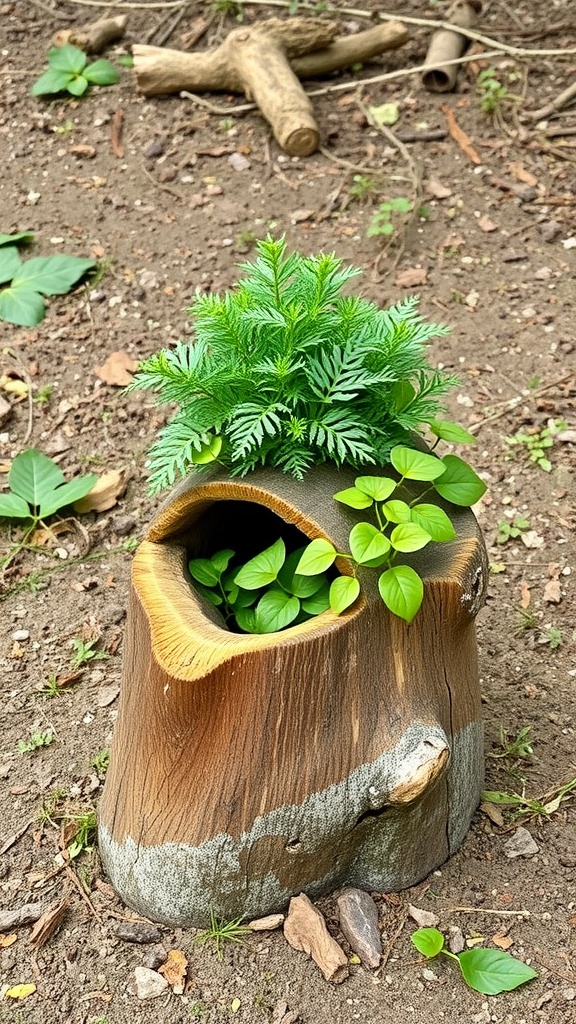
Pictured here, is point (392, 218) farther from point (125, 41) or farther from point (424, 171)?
point (125, 41)

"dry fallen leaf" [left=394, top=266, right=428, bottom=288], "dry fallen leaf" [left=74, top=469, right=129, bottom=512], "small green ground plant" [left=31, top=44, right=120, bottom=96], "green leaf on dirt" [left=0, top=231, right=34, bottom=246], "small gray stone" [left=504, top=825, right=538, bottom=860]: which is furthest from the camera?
"small green ground plant" [left=31, top=44, right=120, bottom=96]

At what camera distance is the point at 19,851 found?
2.53 m

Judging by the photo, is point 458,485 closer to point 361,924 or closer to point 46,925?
point 361,924

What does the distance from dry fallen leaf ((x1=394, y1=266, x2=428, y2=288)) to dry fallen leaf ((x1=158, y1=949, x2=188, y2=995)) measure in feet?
9.68

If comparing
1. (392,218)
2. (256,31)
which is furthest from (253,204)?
(256,31)

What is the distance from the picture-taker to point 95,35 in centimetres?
559

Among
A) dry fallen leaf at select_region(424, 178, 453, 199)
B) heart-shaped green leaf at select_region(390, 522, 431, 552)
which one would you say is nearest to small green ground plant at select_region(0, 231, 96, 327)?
dry fallen leaf at select_region(424, 178, 453, 199)

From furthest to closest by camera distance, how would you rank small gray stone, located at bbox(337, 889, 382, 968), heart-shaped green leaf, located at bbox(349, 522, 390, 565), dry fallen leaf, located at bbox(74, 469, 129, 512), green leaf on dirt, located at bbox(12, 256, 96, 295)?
green leaf on dirt, located at bbox(12, 256, 96, 295) → dry fallen leaf, located at bbox(74, 469, 129, 512) → small gray stone, located at bbox(337, 889, 382, 968) → heart-shaped green leaf, located at bbox(349, 522, 390, 565)

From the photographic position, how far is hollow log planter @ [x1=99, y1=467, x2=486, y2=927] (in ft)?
6.75

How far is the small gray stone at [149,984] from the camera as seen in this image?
220cm

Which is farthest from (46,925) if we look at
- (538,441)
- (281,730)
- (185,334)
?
(185,334)

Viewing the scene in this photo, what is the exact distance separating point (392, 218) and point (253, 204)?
0.64 meters

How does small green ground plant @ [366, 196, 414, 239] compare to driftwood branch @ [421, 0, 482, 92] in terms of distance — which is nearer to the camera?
small green ground plant @ [366, 196, 414, 239]

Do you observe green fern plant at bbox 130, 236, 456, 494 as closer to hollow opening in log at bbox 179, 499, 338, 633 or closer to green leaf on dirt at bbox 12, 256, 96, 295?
hollow opening in log at bbox 179, 499, 338, 633
